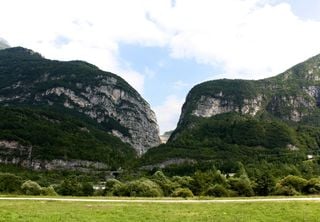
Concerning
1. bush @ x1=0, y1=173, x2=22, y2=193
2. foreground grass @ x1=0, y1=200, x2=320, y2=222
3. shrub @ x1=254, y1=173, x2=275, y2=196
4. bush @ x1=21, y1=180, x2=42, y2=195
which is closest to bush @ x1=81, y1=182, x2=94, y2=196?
bush @ x1=21, y1=180, x2=42, y2=195

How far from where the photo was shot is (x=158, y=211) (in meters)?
43.5

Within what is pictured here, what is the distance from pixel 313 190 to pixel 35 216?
2926 inches

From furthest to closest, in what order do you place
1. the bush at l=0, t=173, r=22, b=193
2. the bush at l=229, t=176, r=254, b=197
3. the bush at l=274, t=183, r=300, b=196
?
the bush at l=0, t=173, r=22, b=193 → the bush at l=229, t=176, r=254, b=197 → the bush at l=274, t=183, r=300, b=196

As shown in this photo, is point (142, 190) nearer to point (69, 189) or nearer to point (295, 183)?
point (69, 189)

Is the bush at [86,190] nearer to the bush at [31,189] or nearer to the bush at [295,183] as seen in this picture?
the bush at [31,189]

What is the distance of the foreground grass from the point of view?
3962 centimetres

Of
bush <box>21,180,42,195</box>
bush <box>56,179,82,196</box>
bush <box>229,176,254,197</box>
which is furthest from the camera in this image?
bush <box>56,179,82,196</box>

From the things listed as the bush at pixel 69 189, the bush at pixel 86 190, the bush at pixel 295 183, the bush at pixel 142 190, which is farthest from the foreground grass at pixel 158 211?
the bush at pixel 69 189

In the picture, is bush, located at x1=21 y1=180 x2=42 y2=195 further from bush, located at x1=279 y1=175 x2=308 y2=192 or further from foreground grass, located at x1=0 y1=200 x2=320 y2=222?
foreground grass, located at x1=0 y1=200 x2=320 y2=222

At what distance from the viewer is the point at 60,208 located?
44750mm

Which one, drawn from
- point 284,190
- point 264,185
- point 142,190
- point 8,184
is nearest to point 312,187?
point 284,190

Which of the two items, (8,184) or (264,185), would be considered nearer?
(264,185)

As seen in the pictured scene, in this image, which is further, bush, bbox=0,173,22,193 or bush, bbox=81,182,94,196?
bush, bbox=0,173,22,193

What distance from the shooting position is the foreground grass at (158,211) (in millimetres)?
39625
